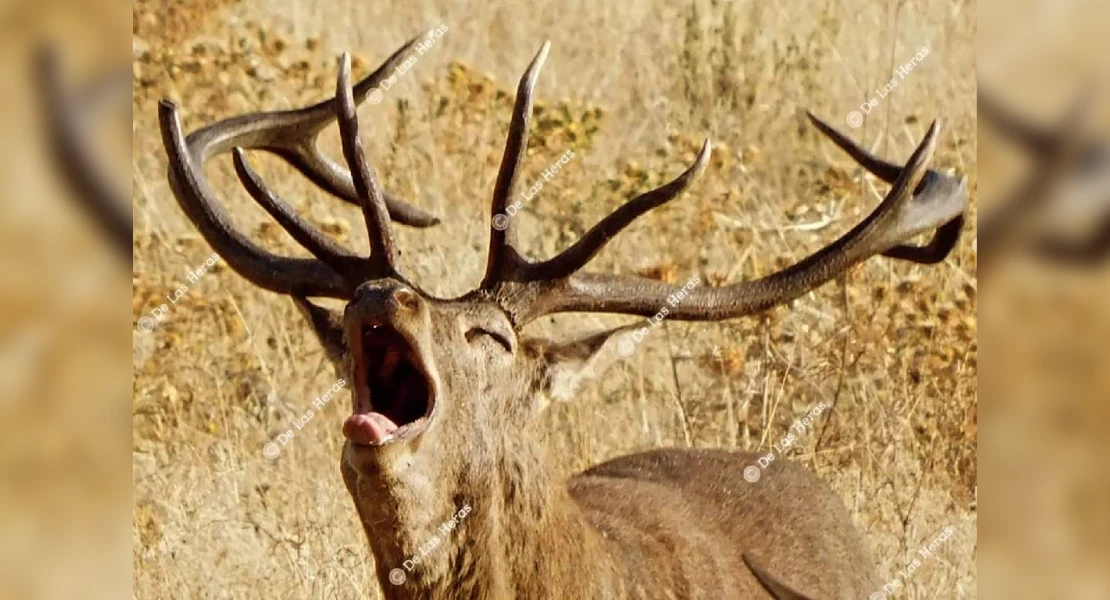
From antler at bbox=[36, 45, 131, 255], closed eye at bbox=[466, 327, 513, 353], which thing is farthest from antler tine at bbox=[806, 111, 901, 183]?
antler at bbox=[36, 45, 131, 255]

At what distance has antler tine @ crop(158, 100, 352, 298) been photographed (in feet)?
12.0

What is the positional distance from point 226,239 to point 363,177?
586mm

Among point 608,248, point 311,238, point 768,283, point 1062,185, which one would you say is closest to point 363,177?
point 311,238

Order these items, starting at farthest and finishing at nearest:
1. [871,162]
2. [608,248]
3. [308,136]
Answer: [608,248], [871,162], [308,136]

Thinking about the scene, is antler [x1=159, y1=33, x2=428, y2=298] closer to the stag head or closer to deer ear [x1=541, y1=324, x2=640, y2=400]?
the stag head

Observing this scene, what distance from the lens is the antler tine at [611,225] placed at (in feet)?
11.3

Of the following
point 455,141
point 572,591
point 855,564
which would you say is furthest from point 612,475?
point 455,141

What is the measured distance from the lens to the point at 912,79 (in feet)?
23.2

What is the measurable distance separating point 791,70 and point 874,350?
1.54 meters

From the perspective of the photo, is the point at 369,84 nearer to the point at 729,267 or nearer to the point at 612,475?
the point at 612,475

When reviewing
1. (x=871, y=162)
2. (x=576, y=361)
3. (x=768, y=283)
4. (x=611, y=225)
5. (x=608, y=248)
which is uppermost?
(x=608, y=248)

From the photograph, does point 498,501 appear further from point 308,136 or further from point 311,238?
point 308,136

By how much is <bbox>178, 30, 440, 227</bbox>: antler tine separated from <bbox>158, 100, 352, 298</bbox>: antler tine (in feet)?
1.17

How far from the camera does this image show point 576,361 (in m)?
3.65
